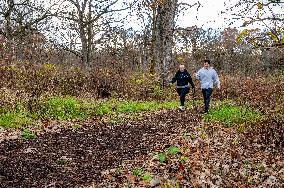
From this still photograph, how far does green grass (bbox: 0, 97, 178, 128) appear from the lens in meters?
13.0

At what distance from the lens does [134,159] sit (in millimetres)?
9359

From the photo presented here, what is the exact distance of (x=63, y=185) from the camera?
746 centimetres

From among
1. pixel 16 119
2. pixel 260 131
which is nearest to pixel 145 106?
pixel 16 119

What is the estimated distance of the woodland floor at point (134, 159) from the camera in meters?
7.56

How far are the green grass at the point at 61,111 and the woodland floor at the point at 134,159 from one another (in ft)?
4.76

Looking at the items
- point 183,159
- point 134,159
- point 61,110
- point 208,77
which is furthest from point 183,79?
point 183,159

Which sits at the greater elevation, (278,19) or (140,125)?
(278,19)

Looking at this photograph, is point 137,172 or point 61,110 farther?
point 61,110

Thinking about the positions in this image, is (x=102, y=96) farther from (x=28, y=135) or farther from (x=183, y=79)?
(x=28, y=135)

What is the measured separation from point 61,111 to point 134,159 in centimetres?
650

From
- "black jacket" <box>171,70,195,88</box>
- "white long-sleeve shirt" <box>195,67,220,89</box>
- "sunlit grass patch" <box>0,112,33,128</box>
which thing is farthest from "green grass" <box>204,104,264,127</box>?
"sunlit grass patch" <box>0,112,33,128</box>

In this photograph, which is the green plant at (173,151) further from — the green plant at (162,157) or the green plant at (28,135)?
the green plant at (28,135)

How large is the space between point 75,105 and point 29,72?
4.09 metres

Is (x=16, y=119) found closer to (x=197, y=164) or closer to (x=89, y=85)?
(x=197, y=164)
